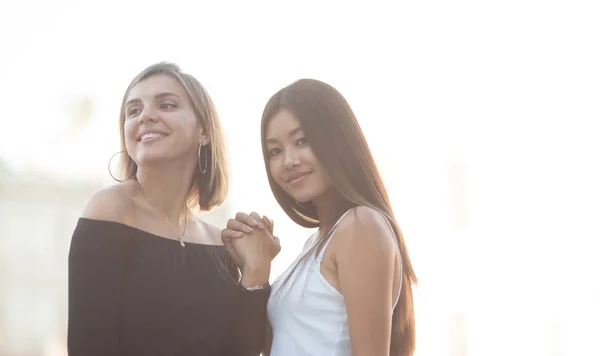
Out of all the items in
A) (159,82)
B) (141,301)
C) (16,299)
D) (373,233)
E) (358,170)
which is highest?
(159,82)

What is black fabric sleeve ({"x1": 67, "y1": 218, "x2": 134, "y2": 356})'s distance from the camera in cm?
197

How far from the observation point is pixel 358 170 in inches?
82.7

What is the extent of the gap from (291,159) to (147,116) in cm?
47

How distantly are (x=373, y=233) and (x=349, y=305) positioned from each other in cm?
20

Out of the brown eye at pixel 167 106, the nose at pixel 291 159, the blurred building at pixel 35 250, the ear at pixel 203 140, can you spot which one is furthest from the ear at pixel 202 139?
the blurred building at pixel 35 250

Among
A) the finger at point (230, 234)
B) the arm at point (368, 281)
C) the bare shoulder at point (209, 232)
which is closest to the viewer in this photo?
the arm at point (368, 281)

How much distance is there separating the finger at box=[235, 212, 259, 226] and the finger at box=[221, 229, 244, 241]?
46 mm

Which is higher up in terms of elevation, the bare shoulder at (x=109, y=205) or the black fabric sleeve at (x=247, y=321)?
the bare shoulder at (x=109, y=205)

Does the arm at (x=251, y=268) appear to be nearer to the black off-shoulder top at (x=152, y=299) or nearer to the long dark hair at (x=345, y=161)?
the black off-shoulder top at (x=152, y=299)

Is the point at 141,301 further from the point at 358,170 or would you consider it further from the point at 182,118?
the point at 358,170

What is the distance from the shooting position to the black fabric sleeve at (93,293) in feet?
6.45

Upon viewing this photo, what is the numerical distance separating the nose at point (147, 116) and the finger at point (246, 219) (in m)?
0.43

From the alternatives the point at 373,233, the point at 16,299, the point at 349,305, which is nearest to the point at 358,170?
the point at 373,233

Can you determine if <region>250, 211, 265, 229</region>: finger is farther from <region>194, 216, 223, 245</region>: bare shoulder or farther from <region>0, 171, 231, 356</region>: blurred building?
<region>0, 171, 231, 356</region>: blurred building
